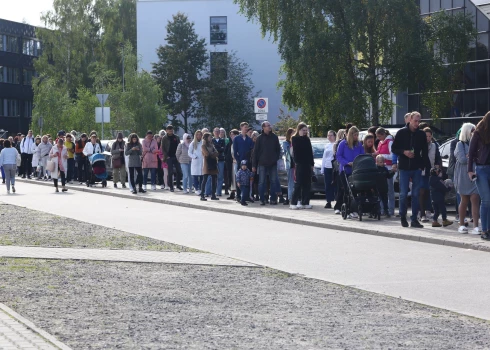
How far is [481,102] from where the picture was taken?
137 feet

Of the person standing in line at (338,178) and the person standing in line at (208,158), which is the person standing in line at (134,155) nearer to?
the person standing in line at (208,158)

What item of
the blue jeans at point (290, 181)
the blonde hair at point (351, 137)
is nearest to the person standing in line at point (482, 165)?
the blonde hair at point (351, 137)

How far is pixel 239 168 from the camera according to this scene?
24641mm

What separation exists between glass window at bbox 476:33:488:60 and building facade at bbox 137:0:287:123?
38.0m

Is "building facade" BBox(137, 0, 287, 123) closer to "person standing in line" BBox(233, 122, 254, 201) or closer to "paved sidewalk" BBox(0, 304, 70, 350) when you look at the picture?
"person standing in line" BBox(233, 122, 254, 201)

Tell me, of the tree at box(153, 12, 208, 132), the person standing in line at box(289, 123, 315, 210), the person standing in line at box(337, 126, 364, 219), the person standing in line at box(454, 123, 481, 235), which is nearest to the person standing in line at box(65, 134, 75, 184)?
the person standing in line at box(289, 123, 315, 210)

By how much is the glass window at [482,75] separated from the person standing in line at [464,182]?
2675 centimetres

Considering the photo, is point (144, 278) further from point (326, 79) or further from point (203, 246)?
point (326, 79)

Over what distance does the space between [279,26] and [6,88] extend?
227ft

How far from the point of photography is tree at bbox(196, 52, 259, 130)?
76250mm

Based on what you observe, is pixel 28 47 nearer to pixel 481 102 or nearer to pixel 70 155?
pixel 481 102

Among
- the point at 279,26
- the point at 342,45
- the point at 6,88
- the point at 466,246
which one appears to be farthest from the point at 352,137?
the point at 6,88

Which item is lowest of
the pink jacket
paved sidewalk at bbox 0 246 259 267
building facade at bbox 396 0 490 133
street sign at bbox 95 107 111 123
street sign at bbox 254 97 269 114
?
paved sidewalk at bbox 0 246 259 267

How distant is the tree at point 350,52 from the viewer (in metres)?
35.5
